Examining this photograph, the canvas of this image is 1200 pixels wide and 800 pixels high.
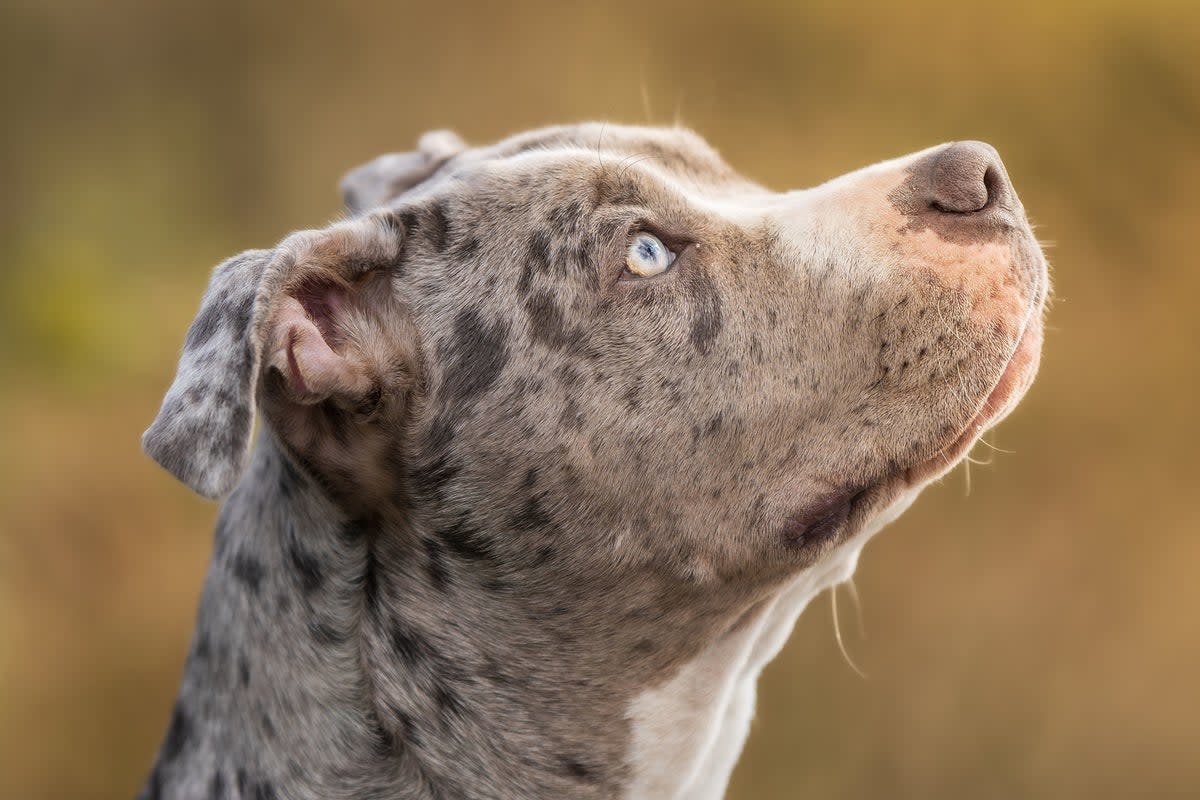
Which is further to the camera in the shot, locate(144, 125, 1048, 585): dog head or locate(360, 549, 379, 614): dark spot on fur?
locate(360, 549, 379, 614): dark spot on fur

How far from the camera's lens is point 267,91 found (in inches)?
258

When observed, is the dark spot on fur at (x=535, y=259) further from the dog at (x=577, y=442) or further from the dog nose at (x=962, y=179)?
the dog nose at (x=962, y=179)

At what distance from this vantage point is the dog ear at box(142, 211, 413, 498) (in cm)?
215

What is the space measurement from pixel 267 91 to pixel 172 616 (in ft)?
8.85

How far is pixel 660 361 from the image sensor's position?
253 centimetres

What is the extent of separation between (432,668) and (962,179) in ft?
4.67

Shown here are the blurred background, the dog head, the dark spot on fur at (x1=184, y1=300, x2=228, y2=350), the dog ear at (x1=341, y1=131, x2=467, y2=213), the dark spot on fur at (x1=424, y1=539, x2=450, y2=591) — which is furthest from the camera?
the blurred background

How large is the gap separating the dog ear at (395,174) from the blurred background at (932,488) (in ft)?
7.50

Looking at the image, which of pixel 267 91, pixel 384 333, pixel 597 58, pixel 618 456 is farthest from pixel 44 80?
pixel 618 456

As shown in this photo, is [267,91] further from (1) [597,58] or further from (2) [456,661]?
(2) [456,661]

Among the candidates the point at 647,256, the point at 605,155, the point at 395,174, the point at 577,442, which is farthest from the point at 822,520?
the point at 395,174

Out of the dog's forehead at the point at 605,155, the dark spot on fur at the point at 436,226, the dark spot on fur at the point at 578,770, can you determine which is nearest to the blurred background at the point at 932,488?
the dog's forehead at the point at 605,155

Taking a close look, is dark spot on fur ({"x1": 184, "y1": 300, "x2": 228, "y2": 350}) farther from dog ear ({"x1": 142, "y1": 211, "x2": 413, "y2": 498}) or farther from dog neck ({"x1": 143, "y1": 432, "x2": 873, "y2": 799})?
dog neck ({"x1": 143, "y1": 432, "x2": 873, "y2": 799})

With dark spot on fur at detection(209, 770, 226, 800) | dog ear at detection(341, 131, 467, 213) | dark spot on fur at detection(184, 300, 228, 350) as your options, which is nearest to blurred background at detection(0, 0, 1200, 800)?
dog ear at detection(341, 131, 467, 213)
